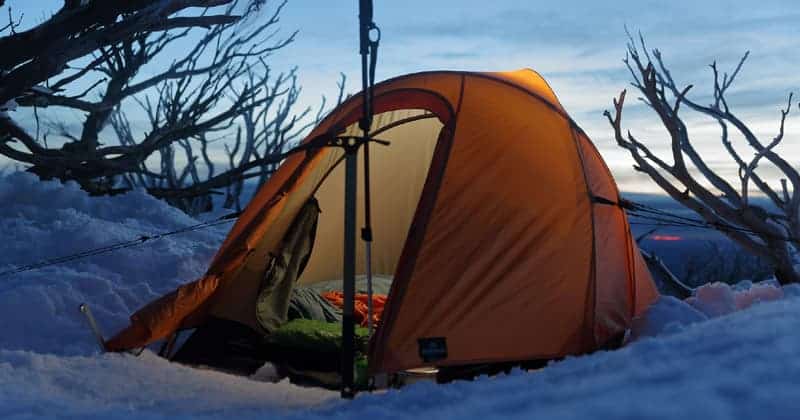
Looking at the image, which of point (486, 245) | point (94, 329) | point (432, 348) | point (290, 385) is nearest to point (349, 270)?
point (432, 348)

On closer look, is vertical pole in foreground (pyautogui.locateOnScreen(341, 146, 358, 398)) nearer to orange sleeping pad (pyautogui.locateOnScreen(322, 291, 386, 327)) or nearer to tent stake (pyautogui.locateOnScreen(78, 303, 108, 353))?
orange sleeping pad (pyautogui.locateOnScreen(322, 291, 386, 327))

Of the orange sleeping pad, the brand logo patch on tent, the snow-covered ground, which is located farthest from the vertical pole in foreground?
the orange sleeping pad

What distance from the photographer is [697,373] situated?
3107 millimetres

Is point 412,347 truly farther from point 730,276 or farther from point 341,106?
point 730,276

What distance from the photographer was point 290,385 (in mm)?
5137

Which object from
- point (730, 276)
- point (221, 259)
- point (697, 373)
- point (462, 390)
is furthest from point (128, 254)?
point (730, 276)

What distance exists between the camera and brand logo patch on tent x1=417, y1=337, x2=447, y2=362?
469 cm

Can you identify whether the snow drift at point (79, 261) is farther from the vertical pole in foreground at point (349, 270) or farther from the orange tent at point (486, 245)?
the vertical pole in foreground at point (349, 270)

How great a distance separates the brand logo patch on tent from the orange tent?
0.02 m

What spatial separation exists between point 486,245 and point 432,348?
735 millimetres

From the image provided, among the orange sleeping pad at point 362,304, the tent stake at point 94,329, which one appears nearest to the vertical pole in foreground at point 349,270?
the orange sleeping pad at point 362,304

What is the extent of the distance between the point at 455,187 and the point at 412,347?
1.03m

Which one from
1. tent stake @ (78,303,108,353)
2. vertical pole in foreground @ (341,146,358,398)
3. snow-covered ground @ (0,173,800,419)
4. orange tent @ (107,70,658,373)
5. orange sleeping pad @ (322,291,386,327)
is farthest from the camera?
orange sleeping pad @ (322,291,386,327)

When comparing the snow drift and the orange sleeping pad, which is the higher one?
the snow drift
